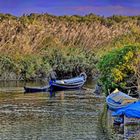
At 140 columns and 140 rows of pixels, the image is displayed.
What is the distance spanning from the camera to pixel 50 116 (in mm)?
43969

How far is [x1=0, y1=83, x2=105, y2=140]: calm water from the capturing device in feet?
118

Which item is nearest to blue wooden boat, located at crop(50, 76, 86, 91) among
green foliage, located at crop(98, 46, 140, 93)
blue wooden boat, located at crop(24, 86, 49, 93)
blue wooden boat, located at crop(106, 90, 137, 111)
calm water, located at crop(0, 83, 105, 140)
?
blue wooden boat, located at crop(24, 86, 49, 93)

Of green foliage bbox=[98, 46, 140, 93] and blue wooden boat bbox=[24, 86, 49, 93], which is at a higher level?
green foliage bbox=[98, 46, 140, 93]

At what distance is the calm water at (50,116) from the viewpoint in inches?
1417

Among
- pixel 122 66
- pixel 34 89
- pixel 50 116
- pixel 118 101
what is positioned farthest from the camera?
pixel 34 89

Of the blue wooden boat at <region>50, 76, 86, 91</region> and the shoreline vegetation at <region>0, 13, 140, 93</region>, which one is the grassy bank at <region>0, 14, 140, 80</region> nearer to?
the shoreline vegetation at <region>0, 13, 140, 93</region>

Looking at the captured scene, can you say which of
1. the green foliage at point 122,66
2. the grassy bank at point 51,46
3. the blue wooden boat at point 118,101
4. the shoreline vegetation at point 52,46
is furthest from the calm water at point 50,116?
the grassy bank at point 51,46

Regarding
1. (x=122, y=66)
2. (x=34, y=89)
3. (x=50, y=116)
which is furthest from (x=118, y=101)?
(x=34, y=89)

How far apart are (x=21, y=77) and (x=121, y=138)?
2107 inches

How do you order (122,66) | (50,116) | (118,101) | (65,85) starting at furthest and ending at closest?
1. (65,85)
2. (122,66)
3. (50,116)
4. (118,101)

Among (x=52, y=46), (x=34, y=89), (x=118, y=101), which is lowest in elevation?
(x=34, y=89)

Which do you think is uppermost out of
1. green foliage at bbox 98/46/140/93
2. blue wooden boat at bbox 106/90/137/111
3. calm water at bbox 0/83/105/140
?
green foliage at bbox 98/46/140/93

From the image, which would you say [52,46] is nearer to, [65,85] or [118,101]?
[65,85]

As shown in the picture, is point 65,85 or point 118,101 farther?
point 65,85
